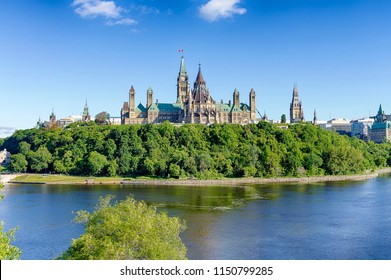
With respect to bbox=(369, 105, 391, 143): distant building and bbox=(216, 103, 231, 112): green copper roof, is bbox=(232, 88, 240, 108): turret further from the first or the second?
bbox=(369, 105, 391, 143): distant building

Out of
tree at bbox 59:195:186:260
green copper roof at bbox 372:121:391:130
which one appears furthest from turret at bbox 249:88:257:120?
tree at bbox 59:195:186:260

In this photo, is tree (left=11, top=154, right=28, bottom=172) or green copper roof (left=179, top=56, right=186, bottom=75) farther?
green copper roof (left=179, top=56, right=186, bottom=75)

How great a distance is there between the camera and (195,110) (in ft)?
315

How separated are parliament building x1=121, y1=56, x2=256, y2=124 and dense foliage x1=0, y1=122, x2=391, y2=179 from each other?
33.3ft

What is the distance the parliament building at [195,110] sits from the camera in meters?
95.6

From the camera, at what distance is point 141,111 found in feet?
333

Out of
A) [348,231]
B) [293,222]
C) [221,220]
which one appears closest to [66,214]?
[221,220]

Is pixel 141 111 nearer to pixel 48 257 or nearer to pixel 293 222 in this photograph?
pixel 293 222

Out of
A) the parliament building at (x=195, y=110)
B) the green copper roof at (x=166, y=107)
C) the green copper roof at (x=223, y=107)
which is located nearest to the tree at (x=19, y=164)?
the parliament building at (x=195, y=110)

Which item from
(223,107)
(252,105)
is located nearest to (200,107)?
(223,107)

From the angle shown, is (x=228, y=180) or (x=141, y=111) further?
(x=141, y=111)

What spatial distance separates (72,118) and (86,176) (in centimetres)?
8425

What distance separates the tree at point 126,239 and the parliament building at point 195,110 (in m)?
75.7

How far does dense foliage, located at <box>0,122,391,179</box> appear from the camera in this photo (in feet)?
234
